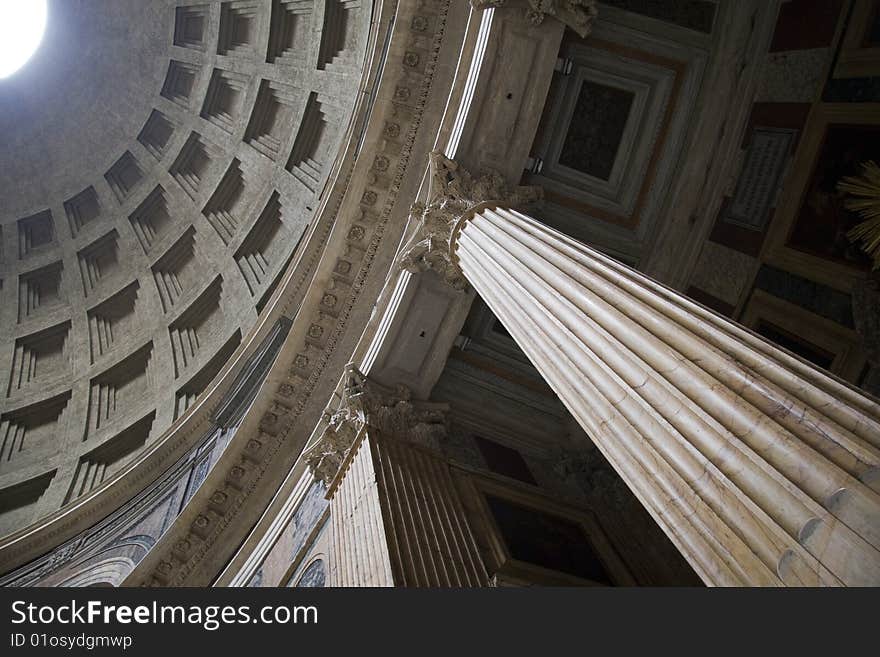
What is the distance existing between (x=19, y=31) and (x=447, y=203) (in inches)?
935

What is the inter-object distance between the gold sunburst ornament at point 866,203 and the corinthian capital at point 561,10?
4.18 metres

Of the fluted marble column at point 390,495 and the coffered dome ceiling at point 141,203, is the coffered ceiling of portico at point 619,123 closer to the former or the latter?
the fluted marble column at point 390,495

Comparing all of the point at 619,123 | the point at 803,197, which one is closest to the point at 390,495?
the point at 619,123

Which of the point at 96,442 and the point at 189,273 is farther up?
the point at 189,273

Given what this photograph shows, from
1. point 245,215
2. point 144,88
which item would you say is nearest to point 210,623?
point 245,215

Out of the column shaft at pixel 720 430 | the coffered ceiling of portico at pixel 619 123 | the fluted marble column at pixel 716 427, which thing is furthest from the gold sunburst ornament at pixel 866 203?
the column shaft at pixel 720 430

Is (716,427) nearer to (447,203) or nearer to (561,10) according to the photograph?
(447,203)

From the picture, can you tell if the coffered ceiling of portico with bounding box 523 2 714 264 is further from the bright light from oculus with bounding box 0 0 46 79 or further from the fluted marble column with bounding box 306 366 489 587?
the bright light from oculus with bounding box 0 0 46 79

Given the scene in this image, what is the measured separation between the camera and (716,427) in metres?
3.70

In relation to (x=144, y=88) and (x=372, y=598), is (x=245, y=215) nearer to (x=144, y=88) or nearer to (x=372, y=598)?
(x=144, y=88)

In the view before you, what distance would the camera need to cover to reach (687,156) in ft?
35.3

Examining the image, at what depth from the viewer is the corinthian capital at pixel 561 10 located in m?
9.20

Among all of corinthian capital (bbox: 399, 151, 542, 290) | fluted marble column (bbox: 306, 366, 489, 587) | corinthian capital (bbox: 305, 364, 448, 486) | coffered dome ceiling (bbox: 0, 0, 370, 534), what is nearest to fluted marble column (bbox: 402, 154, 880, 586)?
fluted marble column (bbox: 306, 366, 489, 587)

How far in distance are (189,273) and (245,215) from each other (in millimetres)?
2784
